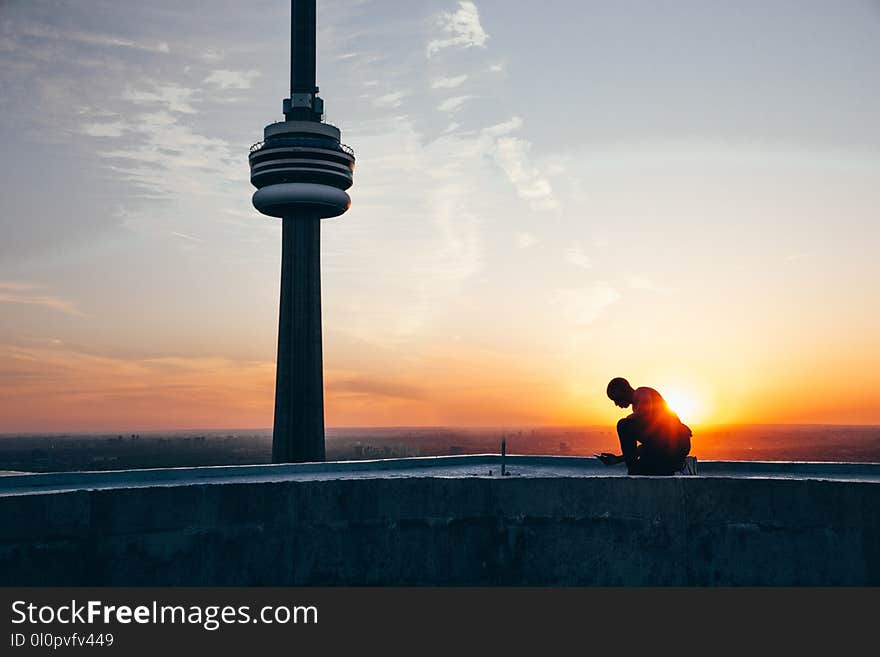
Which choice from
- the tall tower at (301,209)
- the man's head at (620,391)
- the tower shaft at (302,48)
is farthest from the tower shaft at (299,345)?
the man's head at (620,391)

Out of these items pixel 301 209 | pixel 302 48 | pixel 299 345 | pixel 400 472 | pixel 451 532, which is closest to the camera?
pixel 451 532

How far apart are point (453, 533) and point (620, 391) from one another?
10.4 ft

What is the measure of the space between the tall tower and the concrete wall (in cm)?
5771

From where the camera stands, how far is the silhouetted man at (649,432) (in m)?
11.7

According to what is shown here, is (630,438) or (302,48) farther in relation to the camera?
(302,48)

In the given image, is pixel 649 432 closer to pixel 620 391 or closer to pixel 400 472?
pixel 620 391

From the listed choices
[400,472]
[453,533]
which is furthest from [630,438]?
[400,472]

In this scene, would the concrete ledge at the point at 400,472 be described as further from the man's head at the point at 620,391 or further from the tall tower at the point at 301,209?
the tall tower at the point at 301,209

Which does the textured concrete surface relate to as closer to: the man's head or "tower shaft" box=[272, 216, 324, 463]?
the man's head

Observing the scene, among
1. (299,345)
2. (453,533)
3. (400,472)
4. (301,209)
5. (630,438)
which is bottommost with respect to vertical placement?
(453,533)

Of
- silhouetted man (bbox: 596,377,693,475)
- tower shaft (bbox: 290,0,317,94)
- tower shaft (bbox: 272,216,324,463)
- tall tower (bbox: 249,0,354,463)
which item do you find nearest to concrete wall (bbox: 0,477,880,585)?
silhouetted man (bbox: 596,377,693,475)

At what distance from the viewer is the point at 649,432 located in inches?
462

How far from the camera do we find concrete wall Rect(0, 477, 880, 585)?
10.6 m

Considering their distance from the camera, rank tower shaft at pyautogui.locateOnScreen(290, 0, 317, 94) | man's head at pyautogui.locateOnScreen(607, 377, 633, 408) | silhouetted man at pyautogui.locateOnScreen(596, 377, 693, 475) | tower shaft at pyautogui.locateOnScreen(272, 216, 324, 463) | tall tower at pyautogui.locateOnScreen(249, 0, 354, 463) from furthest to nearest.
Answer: tower shaft at pyautogui.locateOnScreen(290, 0, 317, 94) < tower shaft at pyautogui.locateOnScreen(272, 216, 324, 463) < tall tower at pyautogui.locateOnScreen(249, 0, 354, 463) < man's head at pyautogui.locateOnScreen(607, 377, 633, 408) < silhouetted man at pyautogui.locateOnScreen(596, 377, 693, 475)
